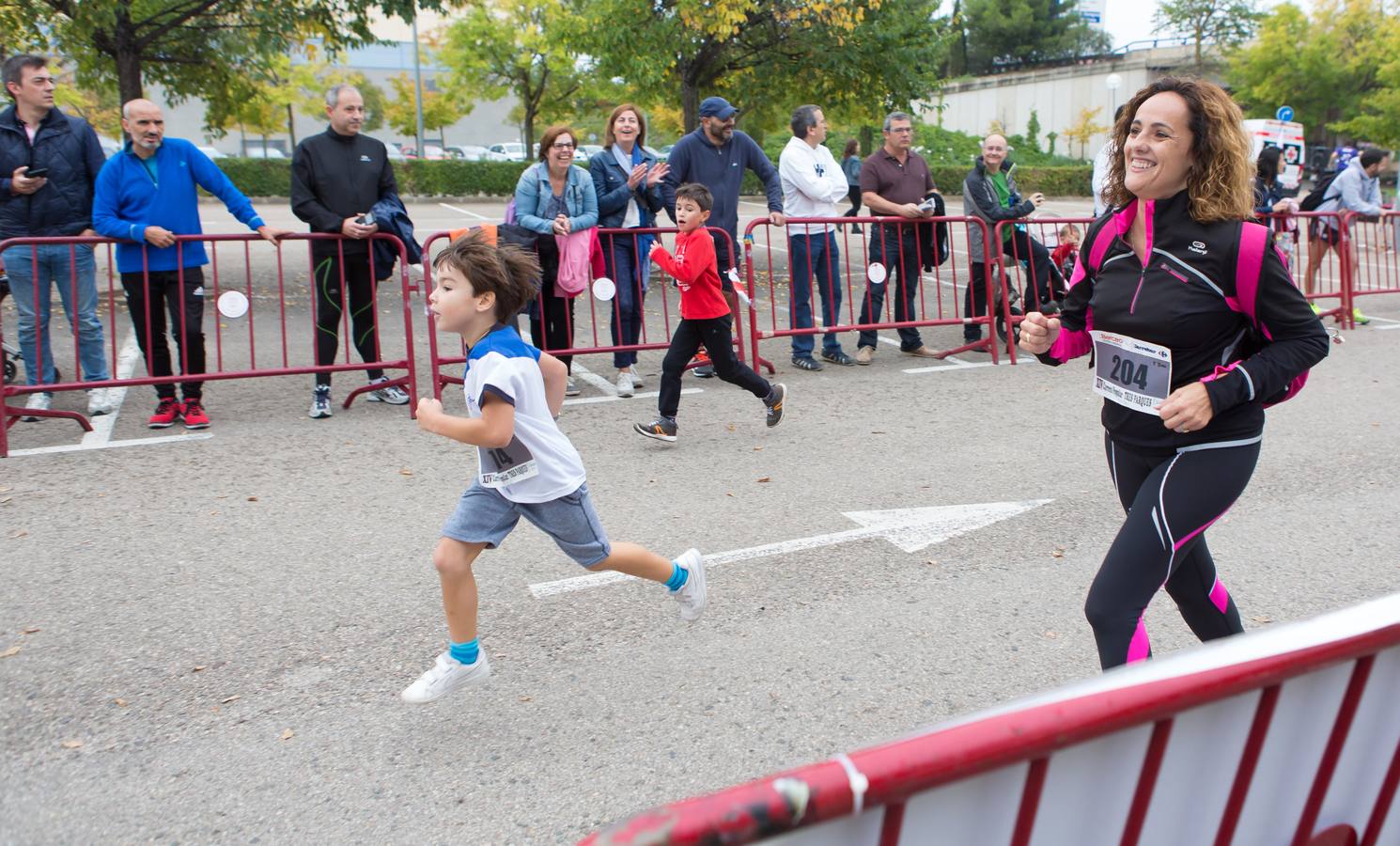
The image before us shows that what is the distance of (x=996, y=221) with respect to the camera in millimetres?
9922

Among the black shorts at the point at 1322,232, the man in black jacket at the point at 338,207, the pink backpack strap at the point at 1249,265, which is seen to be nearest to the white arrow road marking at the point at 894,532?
the pink backpack strap at the point at 1249,265

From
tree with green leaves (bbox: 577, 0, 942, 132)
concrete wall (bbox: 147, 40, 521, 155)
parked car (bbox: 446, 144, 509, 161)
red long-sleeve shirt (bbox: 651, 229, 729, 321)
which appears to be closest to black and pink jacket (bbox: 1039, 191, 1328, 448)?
red long-sleeve shirt (bbox: 651, 229, 729, 321)

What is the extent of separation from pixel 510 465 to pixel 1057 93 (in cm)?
6183

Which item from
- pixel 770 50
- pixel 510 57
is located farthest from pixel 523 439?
pixel 510 57

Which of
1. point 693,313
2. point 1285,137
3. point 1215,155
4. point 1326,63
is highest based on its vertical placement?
point 1326,63

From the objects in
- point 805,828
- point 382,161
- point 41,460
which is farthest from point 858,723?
point 382,161

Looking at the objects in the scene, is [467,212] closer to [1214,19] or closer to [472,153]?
[472,153]

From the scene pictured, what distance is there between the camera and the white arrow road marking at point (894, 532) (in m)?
4.81

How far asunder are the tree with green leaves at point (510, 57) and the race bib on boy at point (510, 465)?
28.3 m

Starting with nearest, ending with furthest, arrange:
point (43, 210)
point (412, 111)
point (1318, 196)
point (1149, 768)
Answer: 1. point (1149, 768)
2. point (43, 210)
3. point (1318, 196)
4. point (412, 111)

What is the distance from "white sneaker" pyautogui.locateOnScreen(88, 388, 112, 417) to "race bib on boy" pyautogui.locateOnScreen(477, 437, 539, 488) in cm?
502

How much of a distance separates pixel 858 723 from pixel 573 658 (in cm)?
109

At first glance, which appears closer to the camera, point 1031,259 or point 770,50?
point 1031,259

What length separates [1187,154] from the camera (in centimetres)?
294
